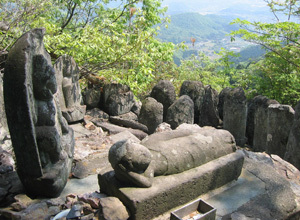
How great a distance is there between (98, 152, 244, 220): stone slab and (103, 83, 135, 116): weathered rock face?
4134 millimetres

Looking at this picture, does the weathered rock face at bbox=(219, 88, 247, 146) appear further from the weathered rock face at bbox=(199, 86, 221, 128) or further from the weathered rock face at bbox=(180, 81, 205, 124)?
the weathered rock face at bbox=(180, 81, 205, 124)

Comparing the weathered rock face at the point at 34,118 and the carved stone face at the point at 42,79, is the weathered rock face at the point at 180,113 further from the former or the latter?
the carved stone face at the point at 42,79

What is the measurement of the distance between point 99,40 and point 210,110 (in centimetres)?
393

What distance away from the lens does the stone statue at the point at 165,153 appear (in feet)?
9.84

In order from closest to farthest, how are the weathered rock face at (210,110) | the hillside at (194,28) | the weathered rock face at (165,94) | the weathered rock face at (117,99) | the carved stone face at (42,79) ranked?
the carved stone face at (42,79) → the weathered rock face at (117,99) → the weathered rock face at (165,94) → the weathered rock face at (210,110) → the hillside at (194,28)

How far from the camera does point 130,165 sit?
2.96 meters

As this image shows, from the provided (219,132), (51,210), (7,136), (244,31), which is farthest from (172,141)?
(244,31)

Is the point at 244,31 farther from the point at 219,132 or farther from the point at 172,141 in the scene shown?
the point at 172,141

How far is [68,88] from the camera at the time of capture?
6.12 metres

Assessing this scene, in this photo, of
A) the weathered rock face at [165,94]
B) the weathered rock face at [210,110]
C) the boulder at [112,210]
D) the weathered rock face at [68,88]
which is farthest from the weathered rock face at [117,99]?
the boulder at [112,210]

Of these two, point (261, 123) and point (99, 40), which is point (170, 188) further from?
point (261, 123)

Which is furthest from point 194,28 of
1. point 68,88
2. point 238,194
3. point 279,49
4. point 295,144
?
point 238,194

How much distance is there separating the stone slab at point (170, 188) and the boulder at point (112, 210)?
6cm

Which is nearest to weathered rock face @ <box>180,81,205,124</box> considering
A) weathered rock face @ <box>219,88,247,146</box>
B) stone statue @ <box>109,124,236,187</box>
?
weathered rock face @ <box>219,88,247,146</box>
